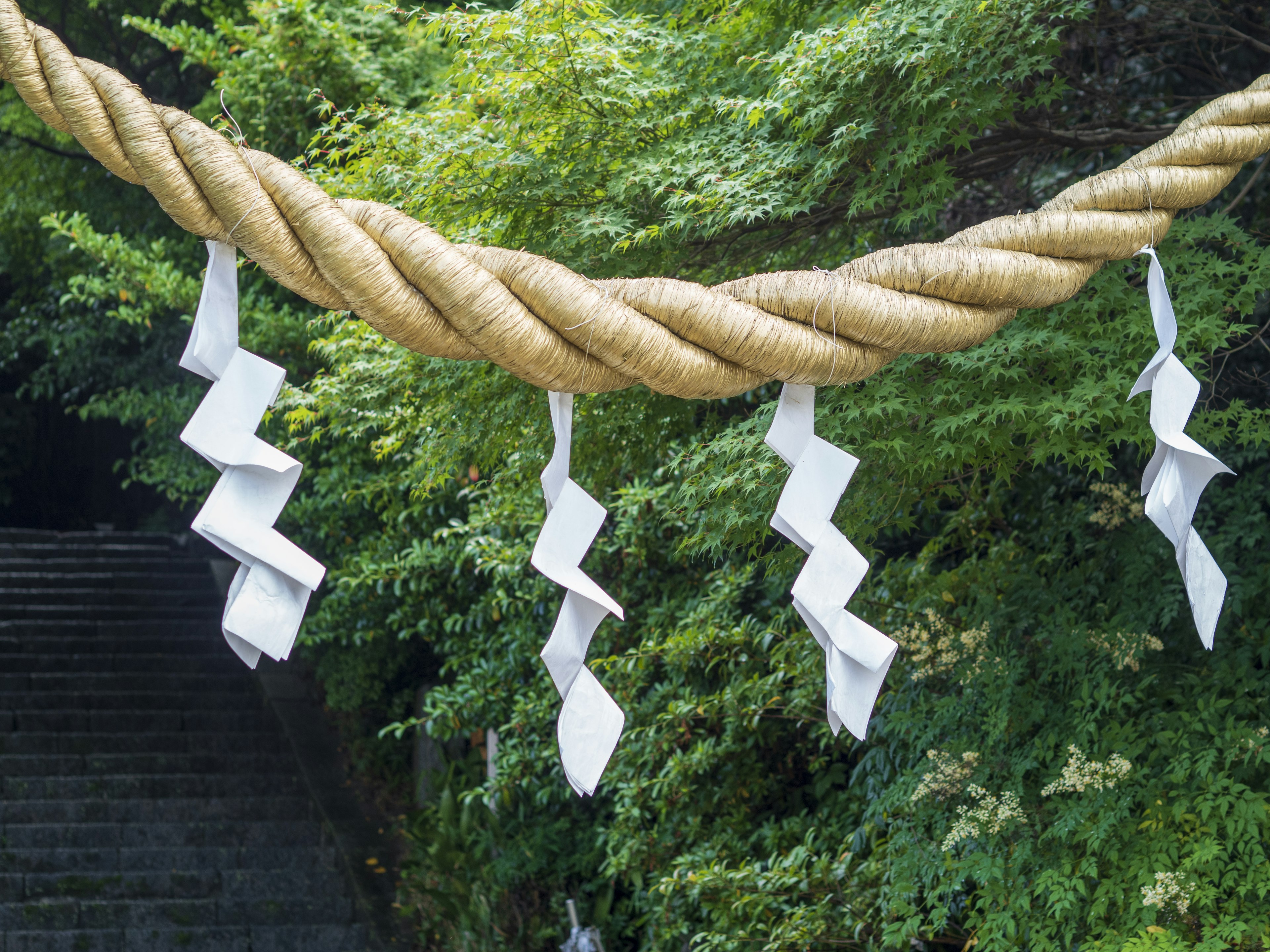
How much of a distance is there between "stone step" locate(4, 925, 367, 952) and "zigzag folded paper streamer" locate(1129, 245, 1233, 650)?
4.88 metres

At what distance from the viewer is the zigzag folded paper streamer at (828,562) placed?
1074mm

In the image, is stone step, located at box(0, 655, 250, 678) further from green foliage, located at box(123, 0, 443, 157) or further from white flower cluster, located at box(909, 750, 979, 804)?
white flower cluster, located at box(909, 750, 979, 804)

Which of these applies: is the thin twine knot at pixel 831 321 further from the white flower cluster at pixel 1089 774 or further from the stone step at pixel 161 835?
the stone step at pixel 161 835

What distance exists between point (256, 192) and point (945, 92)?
63.0 inches

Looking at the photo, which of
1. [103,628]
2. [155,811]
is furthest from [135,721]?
[103,628]

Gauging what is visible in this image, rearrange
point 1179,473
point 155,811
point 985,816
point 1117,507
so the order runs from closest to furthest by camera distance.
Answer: point 1179,473 < point 985,816 < point 1117,507 < point 155,811

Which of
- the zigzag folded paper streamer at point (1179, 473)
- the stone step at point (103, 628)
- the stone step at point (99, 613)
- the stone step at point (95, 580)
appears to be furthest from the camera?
the stone step at point (95, 580)

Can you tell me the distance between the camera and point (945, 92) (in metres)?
2.06

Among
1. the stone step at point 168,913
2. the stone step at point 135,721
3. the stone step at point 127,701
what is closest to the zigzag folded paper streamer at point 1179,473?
the stone step at point 168,913

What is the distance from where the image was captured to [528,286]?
2.99ft

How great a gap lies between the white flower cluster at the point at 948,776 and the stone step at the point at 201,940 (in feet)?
11.4

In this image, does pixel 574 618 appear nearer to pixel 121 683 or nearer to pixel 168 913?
pixel 168 913

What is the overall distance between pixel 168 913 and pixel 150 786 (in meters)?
1.10

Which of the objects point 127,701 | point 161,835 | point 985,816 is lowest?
point 985,816
